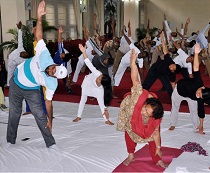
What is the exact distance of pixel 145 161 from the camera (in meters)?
2.93

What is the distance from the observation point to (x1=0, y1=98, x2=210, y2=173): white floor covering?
2842 mm

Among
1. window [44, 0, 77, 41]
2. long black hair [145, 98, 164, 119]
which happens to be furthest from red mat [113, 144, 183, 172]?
window [44, 0, 77, 41]

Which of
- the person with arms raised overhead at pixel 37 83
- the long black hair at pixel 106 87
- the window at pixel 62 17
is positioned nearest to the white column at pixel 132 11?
the window at pixel 62 17

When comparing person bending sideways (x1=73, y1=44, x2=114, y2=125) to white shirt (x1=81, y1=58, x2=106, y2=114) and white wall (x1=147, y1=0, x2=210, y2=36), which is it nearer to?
white shirt (x1=81, y1=58, x2=106, y2=114)

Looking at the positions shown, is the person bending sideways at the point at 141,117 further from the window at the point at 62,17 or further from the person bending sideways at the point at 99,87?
the window at the point at 62,17

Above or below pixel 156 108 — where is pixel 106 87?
below

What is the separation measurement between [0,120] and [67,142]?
1.41 m

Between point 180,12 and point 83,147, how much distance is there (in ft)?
45.9

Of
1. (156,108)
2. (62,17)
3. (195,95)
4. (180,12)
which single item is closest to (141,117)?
(156,108)

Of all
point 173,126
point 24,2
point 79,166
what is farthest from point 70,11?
point 79,166

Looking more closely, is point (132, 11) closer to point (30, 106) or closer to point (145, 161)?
point (30, 106)

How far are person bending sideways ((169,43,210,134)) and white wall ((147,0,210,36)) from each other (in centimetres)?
1192

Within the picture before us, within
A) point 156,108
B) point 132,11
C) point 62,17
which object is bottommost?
point 156,108

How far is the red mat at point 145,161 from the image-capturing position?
276 centimetres
